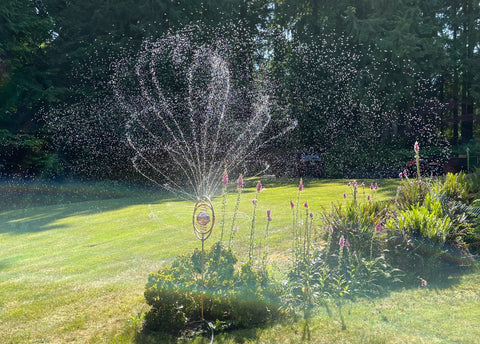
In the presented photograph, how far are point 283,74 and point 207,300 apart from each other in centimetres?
2378

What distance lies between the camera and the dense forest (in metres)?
22.2

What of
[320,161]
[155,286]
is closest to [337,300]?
[155,286]

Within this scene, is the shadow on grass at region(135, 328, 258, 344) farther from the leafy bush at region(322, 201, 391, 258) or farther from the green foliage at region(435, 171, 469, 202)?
the green foliage at region(435, 171, 469, 202)

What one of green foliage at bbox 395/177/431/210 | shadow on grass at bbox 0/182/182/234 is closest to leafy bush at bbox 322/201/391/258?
green foliage at bbox 395/177/431/210

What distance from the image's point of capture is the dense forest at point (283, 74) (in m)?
22.2

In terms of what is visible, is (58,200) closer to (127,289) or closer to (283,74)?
(127,289)

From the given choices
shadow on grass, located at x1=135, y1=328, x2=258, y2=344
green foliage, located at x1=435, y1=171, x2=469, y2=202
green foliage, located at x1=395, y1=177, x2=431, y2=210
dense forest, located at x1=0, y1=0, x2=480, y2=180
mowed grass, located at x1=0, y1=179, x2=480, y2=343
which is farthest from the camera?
dense forest, located at x1=0, y1=0, x2=480, y2=180

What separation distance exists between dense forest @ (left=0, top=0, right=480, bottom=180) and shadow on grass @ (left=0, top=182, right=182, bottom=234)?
1.36 meters

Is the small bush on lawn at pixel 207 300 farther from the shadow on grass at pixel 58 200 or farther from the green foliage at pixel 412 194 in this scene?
the shadow on grass at pixel 58 200

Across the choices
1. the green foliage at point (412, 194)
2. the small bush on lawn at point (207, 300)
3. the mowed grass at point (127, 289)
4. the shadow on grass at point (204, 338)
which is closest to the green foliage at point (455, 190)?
the green foliage at point (412, 194)

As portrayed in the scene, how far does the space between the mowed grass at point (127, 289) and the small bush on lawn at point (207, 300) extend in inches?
9.6

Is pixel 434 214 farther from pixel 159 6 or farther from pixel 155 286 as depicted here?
pixel 159 6

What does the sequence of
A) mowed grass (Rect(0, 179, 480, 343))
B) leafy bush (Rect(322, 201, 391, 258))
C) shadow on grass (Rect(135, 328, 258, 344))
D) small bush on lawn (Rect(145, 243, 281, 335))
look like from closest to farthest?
shadow on grass (Rect(135, 328, 258, 344))
mowed grass (Rect(0, 179, 480, 343))
small bush on lawn (Rect(145, 243, 281, 335))
leafy bush (Rect(322, 201, 391, 258))

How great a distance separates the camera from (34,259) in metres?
7.89
